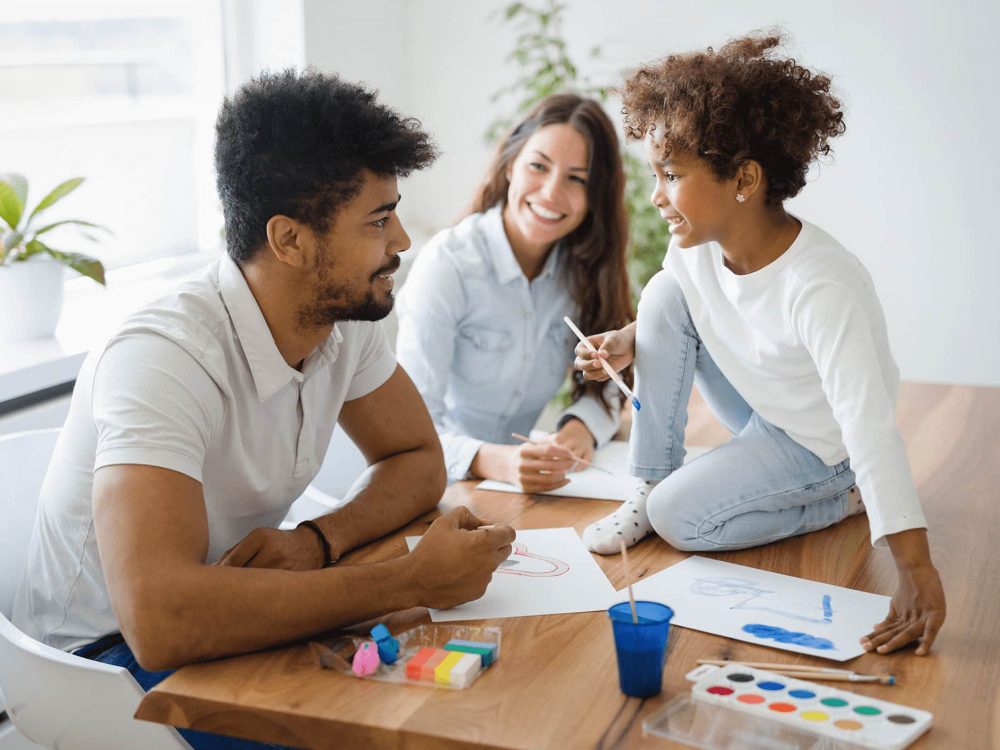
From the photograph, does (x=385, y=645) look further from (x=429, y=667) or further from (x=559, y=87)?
(x=559, y=87)

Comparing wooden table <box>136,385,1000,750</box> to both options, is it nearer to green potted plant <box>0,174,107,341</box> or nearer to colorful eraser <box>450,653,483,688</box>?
colorful eraser <box>450,653,483,688</box>

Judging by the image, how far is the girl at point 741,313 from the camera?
150 centimetres

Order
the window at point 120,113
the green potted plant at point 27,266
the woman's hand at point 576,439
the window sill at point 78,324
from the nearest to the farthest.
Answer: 1. the woman's hand at point 576,439
2. the window sill at point 78,324
3. the green potted plant at point 27,266
4. the window at point 120,113

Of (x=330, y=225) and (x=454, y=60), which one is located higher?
(x=454, y=60)

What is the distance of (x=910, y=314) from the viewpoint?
130 inches

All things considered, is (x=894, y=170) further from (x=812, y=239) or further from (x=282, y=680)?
(x=282, y=680)

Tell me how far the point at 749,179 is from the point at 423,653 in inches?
33.3

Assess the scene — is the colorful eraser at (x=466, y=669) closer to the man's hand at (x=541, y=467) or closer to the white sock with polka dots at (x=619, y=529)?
the white sock with polka dots at (x=619, y=529)

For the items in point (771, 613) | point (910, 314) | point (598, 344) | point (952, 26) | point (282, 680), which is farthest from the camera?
point (910, 314)

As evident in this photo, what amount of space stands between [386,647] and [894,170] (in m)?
2.58

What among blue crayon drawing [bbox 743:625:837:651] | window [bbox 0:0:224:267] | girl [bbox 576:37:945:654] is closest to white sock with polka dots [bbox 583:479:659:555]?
girl [bbox 576:37:945:654]

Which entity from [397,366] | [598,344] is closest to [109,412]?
[397,366]

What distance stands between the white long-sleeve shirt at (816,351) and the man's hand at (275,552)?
66 centimetres

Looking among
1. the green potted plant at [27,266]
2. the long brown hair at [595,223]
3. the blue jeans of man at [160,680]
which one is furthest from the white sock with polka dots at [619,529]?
the green potted plant at [27,266]
